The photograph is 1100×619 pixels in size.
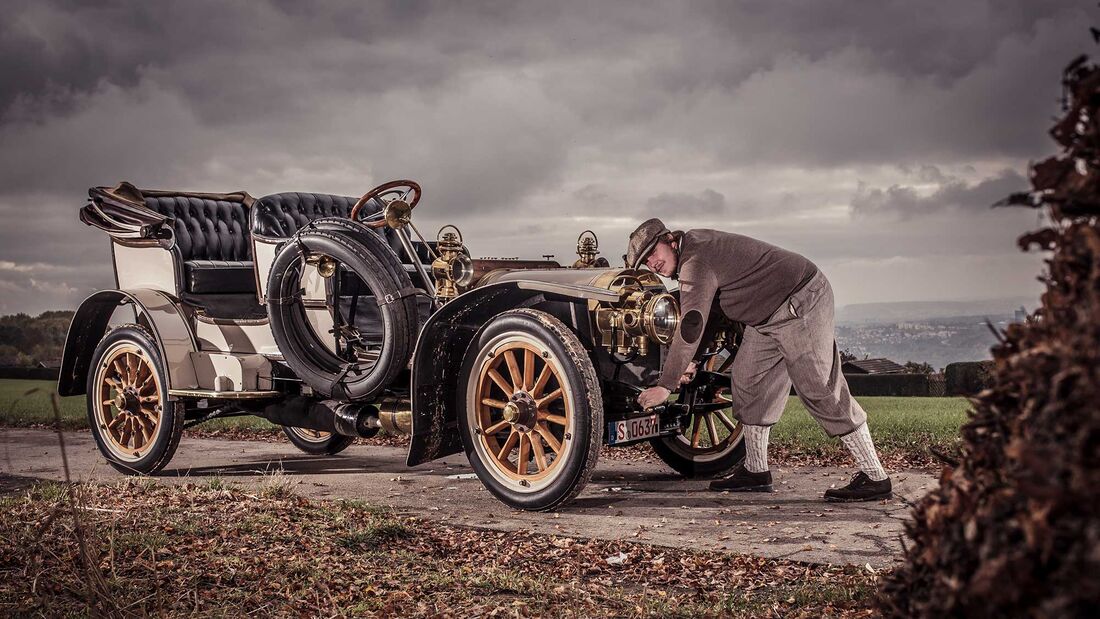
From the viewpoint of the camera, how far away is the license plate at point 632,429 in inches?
215

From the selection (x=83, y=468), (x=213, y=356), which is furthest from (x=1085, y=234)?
(x=83, y=468)

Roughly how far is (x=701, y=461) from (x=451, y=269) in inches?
86.9

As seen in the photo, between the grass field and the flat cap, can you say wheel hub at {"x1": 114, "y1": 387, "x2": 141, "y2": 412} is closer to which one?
the grass field

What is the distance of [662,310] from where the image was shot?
5.53m

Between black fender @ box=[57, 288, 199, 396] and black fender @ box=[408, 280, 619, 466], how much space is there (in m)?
2.30

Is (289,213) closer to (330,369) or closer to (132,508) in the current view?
(330,369)

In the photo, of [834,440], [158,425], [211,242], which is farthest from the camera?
[211,242]

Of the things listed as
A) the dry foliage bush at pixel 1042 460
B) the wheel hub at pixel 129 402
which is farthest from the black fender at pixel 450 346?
the dry foliage bush at pixel 1042 460

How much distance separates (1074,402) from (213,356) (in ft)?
21.5

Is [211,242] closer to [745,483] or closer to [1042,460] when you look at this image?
[745,483]

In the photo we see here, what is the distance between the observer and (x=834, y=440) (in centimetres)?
805

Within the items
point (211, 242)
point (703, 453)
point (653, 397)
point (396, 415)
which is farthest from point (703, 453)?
point (211, 242)

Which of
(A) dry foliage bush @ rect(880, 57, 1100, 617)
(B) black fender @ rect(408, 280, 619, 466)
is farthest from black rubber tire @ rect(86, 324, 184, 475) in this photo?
(A) dry foliage bush @ rect(880, 57, 1100, 617)

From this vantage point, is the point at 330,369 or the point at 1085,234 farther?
the point at 330,369
